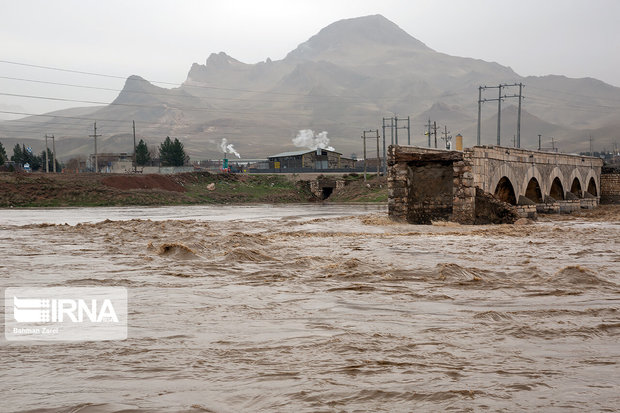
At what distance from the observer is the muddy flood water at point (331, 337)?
460 centimetres

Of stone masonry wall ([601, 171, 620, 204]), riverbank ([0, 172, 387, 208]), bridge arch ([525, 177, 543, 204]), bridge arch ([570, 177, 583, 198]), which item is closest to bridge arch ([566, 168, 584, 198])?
bridge arch ([570, 177, 583, 198])

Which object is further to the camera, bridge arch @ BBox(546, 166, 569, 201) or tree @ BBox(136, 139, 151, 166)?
tree @ BBox(136, 139, 151, 166)

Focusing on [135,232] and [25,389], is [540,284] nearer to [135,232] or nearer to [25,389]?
[25,389]

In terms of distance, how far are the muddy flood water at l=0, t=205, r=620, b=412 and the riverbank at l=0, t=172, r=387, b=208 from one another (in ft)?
119

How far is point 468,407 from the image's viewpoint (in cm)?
438

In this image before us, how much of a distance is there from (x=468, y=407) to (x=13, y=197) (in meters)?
47.3

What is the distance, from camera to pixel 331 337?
20.9 ft

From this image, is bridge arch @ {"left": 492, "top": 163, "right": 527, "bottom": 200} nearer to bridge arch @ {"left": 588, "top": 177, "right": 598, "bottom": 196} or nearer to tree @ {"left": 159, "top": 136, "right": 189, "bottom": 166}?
bridge arch @ {"left": 588, "top": 177, "right": 598, "bottom": 196}

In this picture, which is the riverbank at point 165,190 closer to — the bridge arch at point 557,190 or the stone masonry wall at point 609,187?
the bridge arch at point 557,190

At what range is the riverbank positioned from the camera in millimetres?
47969

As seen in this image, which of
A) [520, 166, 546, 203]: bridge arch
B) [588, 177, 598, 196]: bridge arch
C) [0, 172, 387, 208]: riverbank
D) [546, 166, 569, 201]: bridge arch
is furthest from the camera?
[588, 177, 598, 196]: bridge arch

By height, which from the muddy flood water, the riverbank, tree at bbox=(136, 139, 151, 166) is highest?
tree at bbox=(136, 139, 151, 166)

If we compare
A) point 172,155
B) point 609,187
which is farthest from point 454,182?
point 172,155

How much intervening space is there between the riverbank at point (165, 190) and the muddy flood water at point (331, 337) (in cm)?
3624
